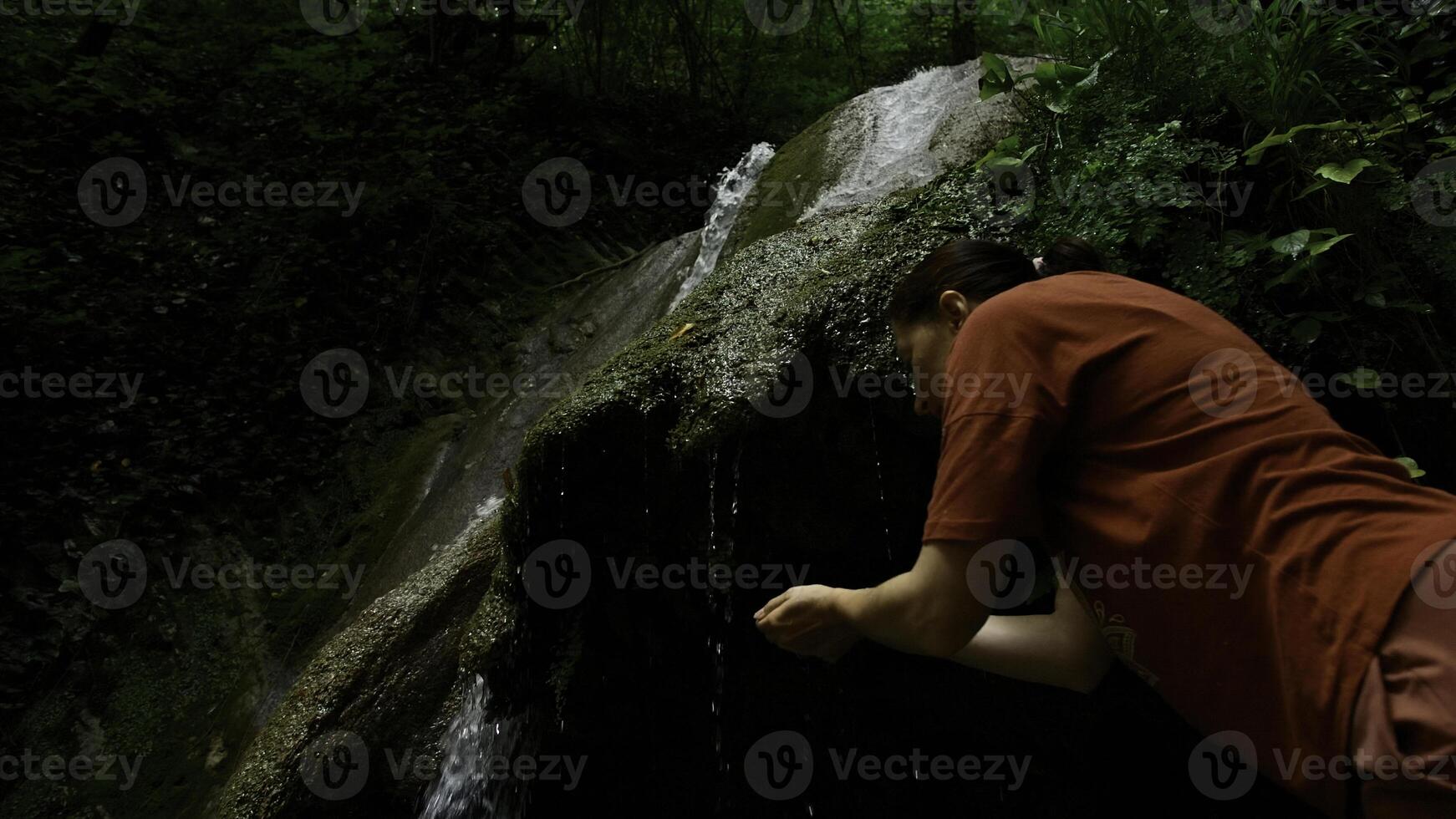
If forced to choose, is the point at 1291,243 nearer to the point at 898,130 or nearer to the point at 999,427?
the point at 999,427

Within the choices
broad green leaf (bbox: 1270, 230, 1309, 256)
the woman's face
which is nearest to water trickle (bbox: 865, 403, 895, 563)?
the woman's face

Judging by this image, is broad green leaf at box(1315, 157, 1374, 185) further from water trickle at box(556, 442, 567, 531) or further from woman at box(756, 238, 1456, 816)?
water trickle at box(556, 442, 567, 531)

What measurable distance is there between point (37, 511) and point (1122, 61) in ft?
19.5

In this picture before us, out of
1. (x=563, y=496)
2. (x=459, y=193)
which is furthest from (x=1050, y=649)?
(x=459, y=193)

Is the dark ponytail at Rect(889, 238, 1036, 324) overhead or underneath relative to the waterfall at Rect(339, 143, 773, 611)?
overhead

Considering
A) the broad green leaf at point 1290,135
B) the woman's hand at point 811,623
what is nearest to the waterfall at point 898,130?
the broad green leaf at point 1290,135

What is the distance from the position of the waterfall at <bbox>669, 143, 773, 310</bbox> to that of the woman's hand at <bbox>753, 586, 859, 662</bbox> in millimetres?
3357

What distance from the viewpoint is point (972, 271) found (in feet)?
5.19

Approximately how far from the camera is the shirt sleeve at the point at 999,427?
1229 mm

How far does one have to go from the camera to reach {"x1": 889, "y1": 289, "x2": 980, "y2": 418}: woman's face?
1.56 meters

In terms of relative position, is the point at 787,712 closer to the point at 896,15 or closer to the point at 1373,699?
the point at 1373,699

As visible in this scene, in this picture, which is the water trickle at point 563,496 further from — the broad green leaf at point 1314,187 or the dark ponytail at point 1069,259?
the broad green leaf at point 1314,187

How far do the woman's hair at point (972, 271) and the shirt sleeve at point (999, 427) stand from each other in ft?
0.77

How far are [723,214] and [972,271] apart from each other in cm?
405
